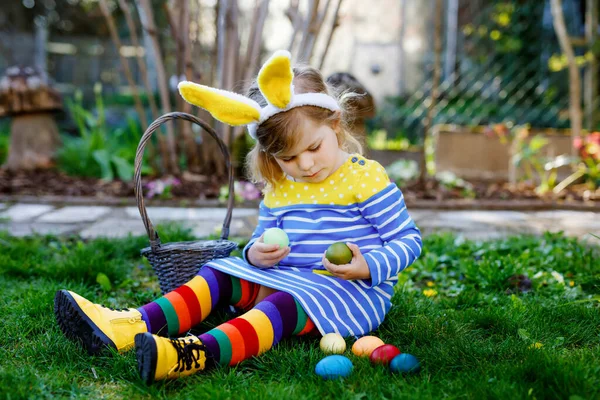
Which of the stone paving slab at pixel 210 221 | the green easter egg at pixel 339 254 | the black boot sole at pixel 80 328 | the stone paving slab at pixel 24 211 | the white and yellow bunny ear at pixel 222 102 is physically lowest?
the stone paving slab at pixel 210 221

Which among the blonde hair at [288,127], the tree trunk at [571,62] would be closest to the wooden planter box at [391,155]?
the tree trunk at [571,62]

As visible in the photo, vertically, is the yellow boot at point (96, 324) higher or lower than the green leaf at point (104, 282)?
higher

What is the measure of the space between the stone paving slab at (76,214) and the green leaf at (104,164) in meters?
0.99

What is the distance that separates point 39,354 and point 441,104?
6496 mm

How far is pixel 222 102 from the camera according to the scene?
68.4 inches

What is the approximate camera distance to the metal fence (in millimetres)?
7266

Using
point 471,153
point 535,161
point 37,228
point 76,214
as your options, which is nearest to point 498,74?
point 471,153

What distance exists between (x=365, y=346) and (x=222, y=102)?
79cm

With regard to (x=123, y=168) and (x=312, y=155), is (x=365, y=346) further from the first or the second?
(x=123, y=168)

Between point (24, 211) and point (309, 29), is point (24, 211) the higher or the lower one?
the lower one

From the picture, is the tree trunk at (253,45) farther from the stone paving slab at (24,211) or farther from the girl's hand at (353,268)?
the girl's hand at (353,268)

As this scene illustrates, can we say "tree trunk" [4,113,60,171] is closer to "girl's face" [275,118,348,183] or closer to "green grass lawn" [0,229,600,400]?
"green grass lawn" [0,229,600,400]

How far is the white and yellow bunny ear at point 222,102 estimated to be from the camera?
1734 mm

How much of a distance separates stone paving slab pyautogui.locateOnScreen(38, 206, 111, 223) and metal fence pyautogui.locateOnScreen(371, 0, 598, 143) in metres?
4.25
